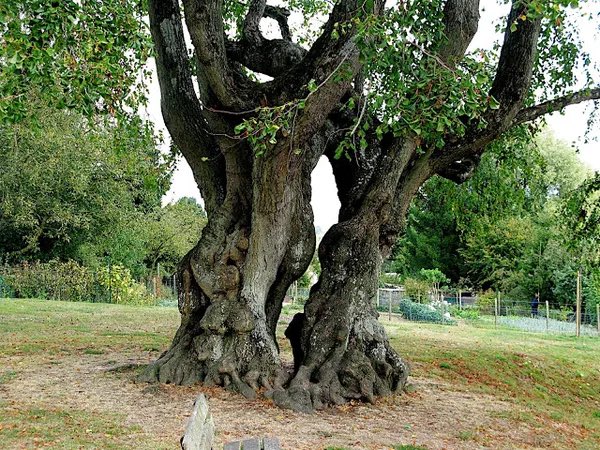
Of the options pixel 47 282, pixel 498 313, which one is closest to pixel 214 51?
pixel 47 282

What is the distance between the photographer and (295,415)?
7.76m

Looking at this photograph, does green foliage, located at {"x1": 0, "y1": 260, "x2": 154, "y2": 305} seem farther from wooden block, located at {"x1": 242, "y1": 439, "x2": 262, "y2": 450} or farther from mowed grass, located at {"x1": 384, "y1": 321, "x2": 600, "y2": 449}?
wooden block, located at {"x1": 242, "y1": 439, "x2": 262, "y2": 450}

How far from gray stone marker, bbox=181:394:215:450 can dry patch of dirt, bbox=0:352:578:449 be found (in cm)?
254

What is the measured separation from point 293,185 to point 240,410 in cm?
320

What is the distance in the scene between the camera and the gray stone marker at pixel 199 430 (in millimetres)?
2999

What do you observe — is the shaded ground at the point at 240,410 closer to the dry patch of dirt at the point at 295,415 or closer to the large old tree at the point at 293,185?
the dry patch of dirt at the point at 295,415

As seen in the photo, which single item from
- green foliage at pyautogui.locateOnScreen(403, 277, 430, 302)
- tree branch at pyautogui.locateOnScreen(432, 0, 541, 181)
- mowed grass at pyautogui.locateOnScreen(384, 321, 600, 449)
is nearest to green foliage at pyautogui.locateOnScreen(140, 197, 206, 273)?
green foliage at pyautogui.locateOnScreen(403, 277, 430, 302)

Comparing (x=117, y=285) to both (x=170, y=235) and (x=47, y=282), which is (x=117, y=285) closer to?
(x=47, y=282)

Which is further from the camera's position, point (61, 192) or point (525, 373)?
point (61, 192)

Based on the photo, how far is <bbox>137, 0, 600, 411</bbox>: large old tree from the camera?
828 cm

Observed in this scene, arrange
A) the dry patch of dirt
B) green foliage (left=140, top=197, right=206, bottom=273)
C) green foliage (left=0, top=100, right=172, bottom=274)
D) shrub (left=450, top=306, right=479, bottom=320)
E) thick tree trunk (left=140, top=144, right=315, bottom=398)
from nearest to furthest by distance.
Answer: the dry patch of dirt, thick tree trunk (left=140, top=144, right=315, bottom=398), green foliage (left=0, top=100, right=172, bottom=274), shrub (left=450, top=306, right=479, bottom=320), green foliage (left=140, top=197, right=206, bottom=273)

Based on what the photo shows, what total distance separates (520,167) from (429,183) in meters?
2.30

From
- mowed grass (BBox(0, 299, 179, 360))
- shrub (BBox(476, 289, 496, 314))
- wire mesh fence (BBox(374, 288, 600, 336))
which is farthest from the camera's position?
shrub (BBox(476, 289, 496, 314))

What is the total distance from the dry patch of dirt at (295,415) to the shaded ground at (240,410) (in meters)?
0.01
